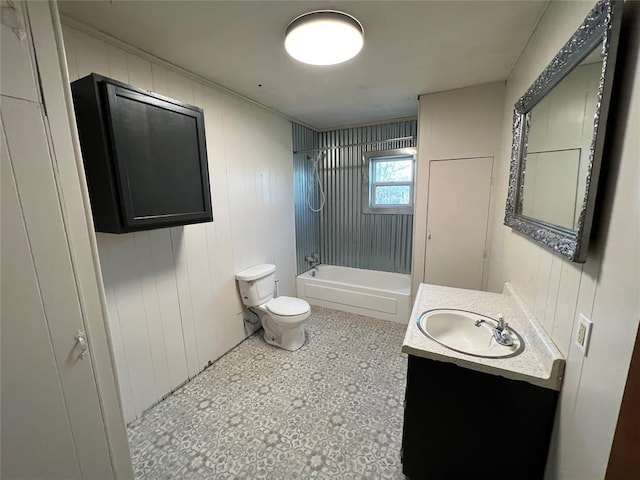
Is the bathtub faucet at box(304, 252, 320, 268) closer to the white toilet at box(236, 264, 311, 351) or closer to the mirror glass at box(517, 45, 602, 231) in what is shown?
the white toilet at box(236, 264, 311, 351)

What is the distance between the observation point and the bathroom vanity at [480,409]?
1054 millimetres

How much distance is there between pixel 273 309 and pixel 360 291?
120 cm

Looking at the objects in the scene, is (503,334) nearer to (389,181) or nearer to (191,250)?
(191,250)

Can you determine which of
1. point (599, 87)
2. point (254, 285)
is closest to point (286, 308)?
point (254, 285)

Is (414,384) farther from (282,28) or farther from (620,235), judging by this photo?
(282,28)

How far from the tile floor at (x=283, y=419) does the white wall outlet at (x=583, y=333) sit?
Answer: 1.16 m

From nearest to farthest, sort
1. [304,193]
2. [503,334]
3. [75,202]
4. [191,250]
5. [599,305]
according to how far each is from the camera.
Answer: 1. [599,305]
2. [75,202]
3. [503,334]
4. [191,250]
5. [304,193]

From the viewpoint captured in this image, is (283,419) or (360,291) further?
(360,291)

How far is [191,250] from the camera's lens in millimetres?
2115

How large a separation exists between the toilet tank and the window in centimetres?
177

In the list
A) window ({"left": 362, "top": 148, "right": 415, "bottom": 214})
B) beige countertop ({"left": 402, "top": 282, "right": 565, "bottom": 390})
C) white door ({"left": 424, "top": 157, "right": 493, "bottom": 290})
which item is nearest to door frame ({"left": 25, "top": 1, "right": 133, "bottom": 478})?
beige countertop ({"left": 402, "top": 282, "right": 565, "bottom": 390})

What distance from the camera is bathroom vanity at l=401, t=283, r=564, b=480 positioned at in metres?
1.05

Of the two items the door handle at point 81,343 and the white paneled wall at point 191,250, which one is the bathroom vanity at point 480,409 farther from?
the white paneled wall at point 191,250

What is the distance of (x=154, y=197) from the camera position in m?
1.56
